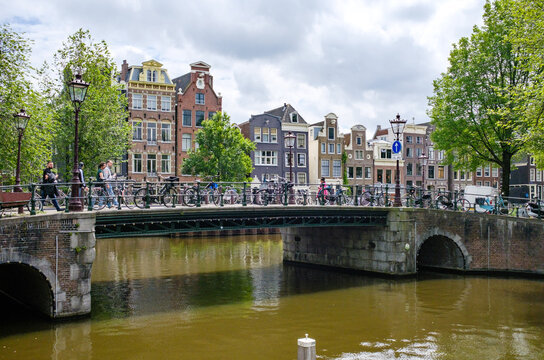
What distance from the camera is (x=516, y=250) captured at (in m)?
24.9

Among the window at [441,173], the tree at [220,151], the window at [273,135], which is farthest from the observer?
Answer: the window at [441,173]

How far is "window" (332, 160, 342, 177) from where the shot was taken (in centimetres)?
5653

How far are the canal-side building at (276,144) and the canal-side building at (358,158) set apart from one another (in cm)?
544

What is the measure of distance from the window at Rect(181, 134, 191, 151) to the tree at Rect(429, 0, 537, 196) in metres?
23.1

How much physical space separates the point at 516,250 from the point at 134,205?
59.7ft

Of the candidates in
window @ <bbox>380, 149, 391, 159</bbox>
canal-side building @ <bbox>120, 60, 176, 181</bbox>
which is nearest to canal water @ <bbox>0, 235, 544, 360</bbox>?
canal-side building @ <bbox>120, 60, 176, 181</bbox>

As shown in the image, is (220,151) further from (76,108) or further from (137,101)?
(76,108)

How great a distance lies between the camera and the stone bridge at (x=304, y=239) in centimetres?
1525

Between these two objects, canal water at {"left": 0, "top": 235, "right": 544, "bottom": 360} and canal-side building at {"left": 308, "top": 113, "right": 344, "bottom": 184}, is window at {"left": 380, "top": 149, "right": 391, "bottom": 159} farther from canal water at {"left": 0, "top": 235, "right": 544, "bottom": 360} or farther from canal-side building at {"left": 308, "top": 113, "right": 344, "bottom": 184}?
canal water at {"left": 0, "top": 235, "right": 544, "bottom": 360}

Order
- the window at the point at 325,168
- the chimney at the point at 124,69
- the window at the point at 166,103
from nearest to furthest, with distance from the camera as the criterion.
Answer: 1. the window at the point at 166,103
2. the chimney at the point at 124,69
3. the window at the point at 325,168

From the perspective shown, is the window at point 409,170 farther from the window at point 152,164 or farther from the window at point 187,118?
the window at point 152,164

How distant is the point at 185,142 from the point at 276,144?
10.2 metres

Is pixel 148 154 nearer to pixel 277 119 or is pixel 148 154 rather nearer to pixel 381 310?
pixel 277 119

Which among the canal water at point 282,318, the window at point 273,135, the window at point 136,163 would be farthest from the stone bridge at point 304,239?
the window at point 273,135
